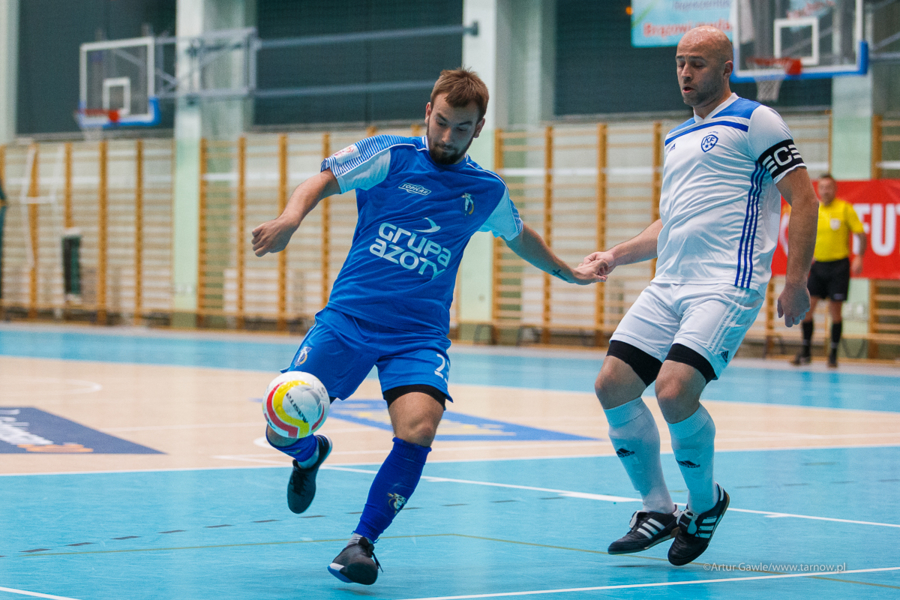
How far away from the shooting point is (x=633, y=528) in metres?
4.61

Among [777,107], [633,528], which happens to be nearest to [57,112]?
[777,107]

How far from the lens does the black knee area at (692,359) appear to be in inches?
170

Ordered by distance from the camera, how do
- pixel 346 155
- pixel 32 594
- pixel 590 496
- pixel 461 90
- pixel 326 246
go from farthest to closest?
pixel 326 246 → pixel 590 496 → pixel 346 155 → pixel 461 90 → pixel 32 594

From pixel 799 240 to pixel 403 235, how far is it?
1.40 meters

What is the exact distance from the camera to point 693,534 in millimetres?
4453

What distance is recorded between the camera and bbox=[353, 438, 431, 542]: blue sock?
159 inches

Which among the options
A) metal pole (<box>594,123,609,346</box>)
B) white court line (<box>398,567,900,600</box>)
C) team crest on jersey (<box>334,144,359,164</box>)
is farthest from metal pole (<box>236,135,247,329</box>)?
white court line (<box>398,567,900,600</box>)

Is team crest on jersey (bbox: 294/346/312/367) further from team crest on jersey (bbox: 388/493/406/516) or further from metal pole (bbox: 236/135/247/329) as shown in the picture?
metal pole (bbox: 236/135/247/329)

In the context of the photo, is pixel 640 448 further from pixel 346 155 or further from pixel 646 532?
pixel 346 155

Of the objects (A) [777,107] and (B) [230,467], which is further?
(A) [777,107]

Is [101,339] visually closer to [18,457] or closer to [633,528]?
[18,457]

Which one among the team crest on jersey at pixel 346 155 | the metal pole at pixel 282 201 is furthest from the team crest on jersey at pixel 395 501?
the metal pole at pixel 282 201

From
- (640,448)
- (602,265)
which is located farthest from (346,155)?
(640,448)

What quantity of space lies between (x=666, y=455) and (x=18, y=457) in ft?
12.6
